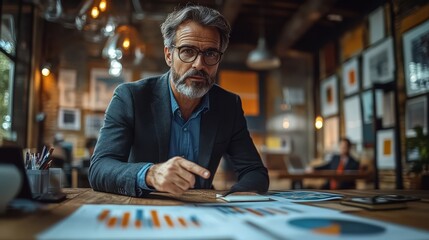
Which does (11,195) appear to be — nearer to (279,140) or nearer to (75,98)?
(75,98)

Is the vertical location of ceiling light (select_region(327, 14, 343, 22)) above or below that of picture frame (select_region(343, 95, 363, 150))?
above

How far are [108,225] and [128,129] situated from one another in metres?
0.91

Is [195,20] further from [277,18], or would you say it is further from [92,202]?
[277,18]

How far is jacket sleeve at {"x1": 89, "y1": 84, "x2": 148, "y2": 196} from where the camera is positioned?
3.91 feet

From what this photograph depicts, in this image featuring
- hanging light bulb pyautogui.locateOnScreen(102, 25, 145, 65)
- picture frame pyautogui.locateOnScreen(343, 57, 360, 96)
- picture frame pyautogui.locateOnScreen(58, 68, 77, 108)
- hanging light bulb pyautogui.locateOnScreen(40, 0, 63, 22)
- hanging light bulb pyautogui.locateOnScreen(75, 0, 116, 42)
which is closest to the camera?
hanging light bulb pyautogui.locateOnScreen(75, 0, 116, 42)

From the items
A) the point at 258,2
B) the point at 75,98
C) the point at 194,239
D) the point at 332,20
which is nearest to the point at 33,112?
the point at 75,98

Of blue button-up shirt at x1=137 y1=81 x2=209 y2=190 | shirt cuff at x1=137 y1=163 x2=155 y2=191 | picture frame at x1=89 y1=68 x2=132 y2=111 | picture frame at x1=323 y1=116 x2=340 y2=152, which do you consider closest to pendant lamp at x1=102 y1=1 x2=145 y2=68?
blue button-up shirt at x1=137 y1=81 x2=209 y2=190

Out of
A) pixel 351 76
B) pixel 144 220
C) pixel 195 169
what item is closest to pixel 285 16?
pixel 351 76

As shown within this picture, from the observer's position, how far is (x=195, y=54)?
1586 mm

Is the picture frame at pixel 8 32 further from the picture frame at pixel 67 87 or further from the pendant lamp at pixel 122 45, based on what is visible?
the picture frame at pixel 67 87

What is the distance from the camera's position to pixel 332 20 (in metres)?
7.37

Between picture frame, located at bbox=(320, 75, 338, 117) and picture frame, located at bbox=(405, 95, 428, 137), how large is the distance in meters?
2.37

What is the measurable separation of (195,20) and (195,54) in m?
0.17

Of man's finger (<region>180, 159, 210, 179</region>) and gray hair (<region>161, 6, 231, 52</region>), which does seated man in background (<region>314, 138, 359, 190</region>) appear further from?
man's finger (<region>180, 159, 210, 179</region>)
